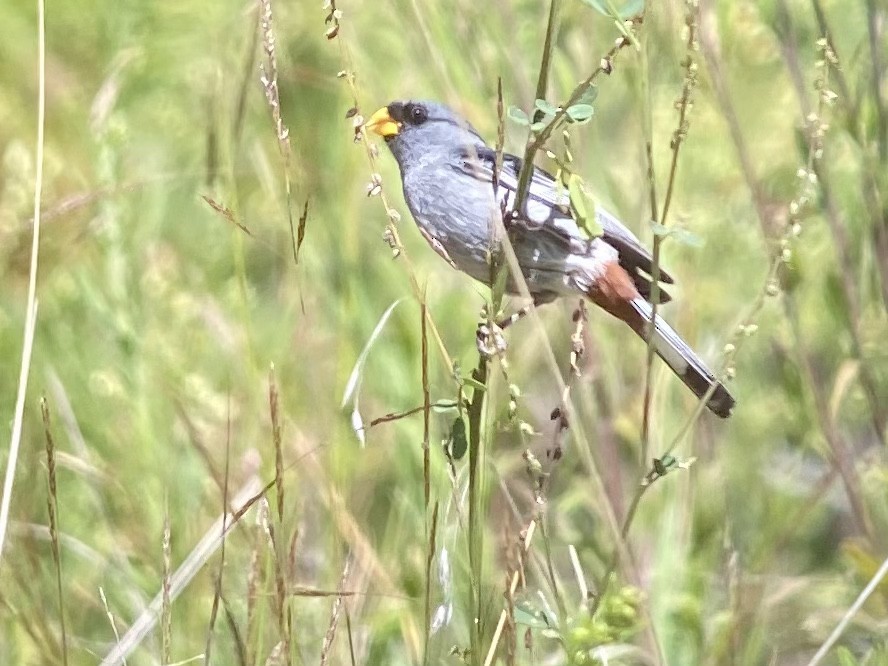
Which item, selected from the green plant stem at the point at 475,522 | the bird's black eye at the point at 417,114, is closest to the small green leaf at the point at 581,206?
the green plant stem at the point at 475,522

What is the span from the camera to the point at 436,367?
2361mm

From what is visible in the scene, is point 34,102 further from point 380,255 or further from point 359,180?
point 380,255

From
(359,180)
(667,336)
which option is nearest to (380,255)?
(359,180)

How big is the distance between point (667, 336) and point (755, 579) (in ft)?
1.68

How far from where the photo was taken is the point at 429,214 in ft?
6.41

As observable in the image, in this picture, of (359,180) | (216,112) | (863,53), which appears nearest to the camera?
(863,53)

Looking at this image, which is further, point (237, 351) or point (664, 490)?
point (237, 351)

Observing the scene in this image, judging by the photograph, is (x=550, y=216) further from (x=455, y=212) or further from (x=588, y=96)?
(x=588, y=96)

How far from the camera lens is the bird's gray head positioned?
2.09 m

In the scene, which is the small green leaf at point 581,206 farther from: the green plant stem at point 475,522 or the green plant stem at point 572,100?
the green plant stem at point 475,522

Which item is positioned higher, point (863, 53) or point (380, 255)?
point (863, 53)

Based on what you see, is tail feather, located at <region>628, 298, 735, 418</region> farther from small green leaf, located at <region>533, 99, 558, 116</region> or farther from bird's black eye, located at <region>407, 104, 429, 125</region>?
small green leaf, located at <region>533, 99, 558, 116</region>

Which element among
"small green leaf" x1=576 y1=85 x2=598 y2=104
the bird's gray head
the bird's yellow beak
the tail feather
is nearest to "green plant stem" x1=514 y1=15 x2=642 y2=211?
"small green leaf" x1=576 y1=85 x2=598 y2=104

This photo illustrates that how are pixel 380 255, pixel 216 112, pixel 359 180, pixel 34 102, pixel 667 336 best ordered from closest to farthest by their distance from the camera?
pixel 667 336, pixel 216 112, pixel 380 255, pixel 359 180, pixel 34 102
